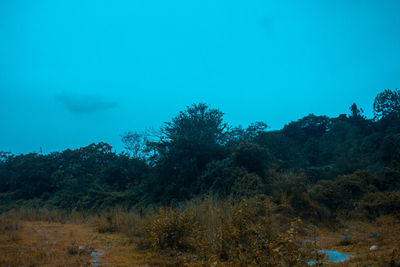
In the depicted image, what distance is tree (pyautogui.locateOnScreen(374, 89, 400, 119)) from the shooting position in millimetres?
25194

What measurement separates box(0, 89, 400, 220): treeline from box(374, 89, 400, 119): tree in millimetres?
82

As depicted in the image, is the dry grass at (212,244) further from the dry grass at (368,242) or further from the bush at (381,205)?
the bush at (381,205)

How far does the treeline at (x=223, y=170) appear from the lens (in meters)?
9.01

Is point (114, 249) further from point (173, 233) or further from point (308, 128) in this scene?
point (308, 128)

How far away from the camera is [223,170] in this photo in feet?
37.6

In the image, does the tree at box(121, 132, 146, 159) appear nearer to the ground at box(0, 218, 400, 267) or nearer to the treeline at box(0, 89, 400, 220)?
the treeline at box(0, 89, 400, 220)

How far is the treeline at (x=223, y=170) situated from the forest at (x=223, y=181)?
0.05 meters

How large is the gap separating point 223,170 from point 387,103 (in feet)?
75.1

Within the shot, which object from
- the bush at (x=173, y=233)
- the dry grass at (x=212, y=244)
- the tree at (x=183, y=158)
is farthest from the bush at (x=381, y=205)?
the tree at (x=183, y=158)

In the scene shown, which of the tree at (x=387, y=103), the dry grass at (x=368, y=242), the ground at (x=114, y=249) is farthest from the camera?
the tree at (x=387, y=103)

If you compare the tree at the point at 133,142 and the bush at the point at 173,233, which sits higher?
the tree at the point at 133,142

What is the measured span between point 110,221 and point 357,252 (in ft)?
21.9

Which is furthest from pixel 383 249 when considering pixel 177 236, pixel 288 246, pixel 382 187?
pixel 382 187

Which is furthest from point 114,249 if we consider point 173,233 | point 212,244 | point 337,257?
point 337,257
